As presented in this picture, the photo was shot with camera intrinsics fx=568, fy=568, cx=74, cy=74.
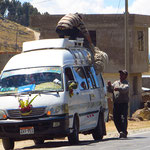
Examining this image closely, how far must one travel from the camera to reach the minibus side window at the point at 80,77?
595 inches

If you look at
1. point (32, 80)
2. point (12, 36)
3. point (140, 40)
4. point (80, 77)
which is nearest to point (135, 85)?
point (140, 40)

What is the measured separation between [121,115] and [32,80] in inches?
149

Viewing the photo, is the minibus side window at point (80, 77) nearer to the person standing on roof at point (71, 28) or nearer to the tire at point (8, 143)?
the tire at point (8, 143)

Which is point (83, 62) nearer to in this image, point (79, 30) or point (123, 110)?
point (123, 110)

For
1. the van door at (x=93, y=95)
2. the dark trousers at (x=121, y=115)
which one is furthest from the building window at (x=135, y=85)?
the van door at (x=93, y=95)

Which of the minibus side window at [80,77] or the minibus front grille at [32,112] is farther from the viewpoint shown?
the minibus side window at [80,77]

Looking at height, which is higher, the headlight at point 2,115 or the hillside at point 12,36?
the hillside at point 12,36

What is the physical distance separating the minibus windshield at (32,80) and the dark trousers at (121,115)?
10.4 ft

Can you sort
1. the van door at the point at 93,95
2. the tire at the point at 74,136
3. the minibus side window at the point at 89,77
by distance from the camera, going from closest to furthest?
1. the tire at the point at 74,136
2. the van door at the point at 93,95
3. the minibus side window at the point at 89,77

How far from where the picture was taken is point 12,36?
9781 centimetres

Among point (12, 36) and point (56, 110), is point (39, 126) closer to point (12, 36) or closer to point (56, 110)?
point (56, 110)

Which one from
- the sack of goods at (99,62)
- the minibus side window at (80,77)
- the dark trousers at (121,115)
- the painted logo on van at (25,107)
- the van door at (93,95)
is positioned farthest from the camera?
the sack of goods at (99,62)

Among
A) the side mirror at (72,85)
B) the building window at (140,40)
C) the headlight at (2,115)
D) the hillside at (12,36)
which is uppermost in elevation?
the hillside at (12,36)

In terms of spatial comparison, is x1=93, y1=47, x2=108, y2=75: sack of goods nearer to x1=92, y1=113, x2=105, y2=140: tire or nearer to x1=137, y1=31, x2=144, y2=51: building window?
x1=92, y1=113, x2=105, y2=140: tire
